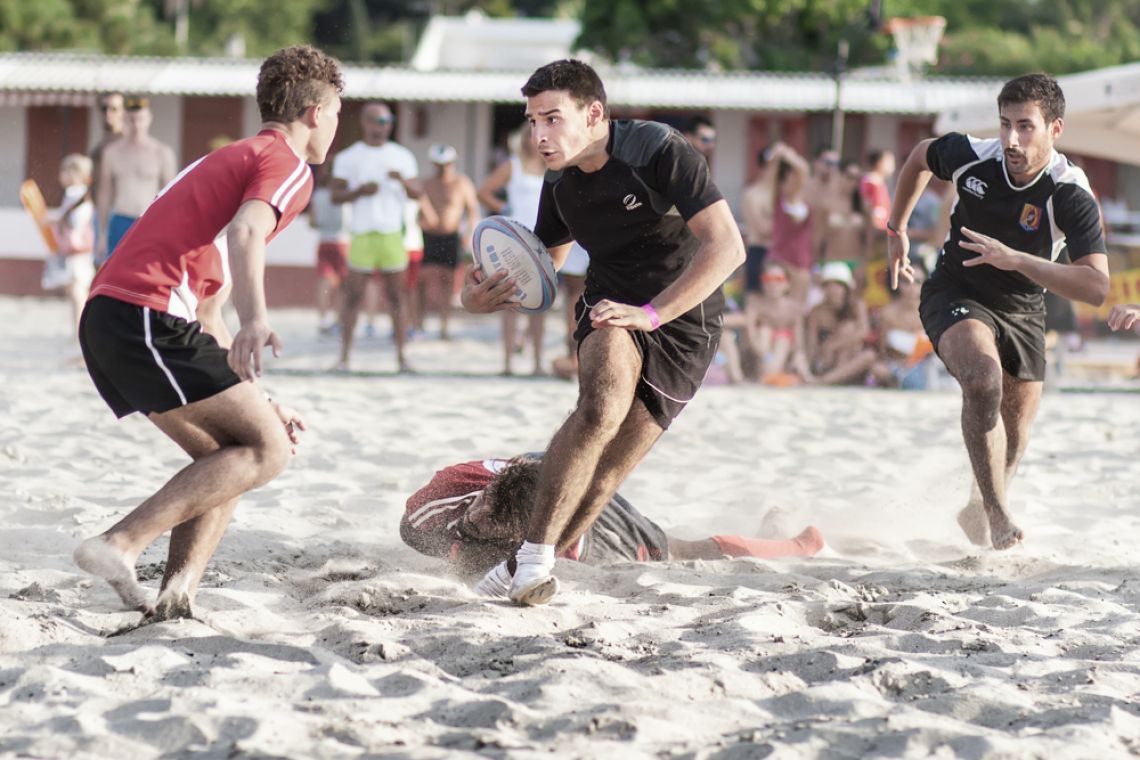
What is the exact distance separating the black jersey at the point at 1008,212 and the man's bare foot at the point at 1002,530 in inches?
31.6

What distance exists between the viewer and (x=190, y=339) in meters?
3.74

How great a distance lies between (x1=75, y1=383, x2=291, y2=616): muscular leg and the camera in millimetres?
3705

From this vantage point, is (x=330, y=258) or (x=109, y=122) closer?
(x=109, y=122)

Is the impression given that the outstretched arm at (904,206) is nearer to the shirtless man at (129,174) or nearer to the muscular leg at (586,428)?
the muscular leg at (586,428)

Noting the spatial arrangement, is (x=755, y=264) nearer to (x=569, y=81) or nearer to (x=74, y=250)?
(x=74, y=250)

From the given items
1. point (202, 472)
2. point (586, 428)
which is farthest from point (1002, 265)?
point (202, 472)

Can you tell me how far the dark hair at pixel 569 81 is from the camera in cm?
427

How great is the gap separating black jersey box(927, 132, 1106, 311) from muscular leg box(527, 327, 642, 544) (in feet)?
5.57

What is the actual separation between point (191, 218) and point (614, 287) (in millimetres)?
1410

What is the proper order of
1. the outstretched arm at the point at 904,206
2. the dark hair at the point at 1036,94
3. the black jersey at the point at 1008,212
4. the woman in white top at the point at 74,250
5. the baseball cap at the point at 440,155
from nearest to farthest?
the dark hair at the point at 1036,94 → the black jersey at the point at 1008,212 → the outstretched arm at the point at 904,206 → the woman in white top at the point at 74,250 → the baseball cap at the point at 440,155

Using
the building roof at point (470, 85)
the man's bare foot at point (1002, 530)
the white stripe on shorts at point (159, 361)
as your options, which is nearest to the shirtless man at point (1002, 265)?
the man's bare foot at point (1002, 530)

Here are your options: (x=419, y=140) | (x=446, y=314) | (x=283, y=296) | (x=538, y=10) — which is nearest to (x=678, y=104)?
(x=419, y=140)

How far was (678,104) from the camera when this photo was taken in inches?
787

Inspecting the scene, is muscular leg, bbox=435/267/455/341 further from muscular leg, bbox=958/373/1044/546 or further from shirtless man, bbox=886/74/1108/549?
muscular leg, bbox=958/373/1044/546
